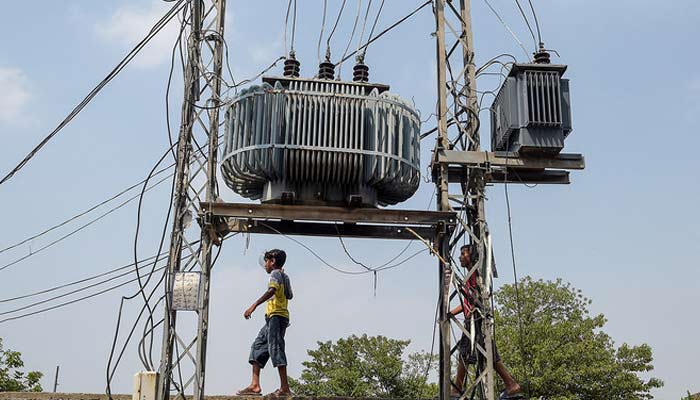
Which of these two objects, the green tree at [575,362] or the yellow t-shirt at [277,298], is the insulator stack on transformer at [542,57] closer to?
the yellow t-shirt at [277,298]

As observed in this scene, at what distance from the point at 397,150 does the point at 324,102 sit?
1.03m

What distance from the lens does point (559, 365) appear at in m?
30.9

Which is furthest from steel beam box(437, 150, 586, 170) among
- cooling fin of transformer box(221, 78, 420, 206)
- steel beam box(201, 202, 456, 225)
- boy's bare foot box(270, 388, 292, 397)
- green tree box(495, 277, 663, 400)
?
green tree box(495, 277, 663, 400)

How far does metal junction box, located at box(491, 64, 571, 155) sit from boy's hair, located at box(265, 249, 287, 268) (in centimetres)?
313

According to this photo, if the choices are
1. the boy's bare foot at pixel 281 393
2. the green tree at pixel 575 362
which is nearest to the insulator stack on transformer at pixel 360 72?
the boy's bare foot at pixel 281 393

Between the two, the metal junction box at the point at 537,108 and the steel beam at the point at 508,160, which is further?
the steel beam at the point at 508,160

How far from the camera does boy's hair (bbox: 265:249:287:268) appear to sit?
9023 millimetres

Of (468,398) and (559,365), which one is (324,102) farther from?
(559,365)

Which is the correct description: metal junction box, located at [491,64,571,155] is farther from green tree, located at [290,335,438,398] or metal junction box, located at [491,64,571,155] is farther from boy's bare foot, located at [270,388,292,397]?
green tree, located at [290,335,438,398]

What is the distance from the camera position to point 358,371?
3956cm

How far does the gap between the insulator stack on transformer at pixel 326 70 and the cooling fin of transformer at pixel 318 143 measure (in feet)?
0.98

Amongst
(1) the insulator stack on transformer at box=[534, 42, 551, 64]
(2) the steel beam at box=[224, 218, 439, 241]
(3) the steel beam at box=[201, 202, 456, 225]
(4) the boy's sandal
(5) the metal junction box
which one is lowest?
(4) the boy's sandal

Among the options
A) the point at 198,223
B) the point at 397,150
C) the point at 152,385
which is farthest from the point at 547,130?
the point at 152,385

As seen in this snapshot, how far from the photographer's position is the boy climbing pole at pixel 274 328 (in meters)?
8.75
